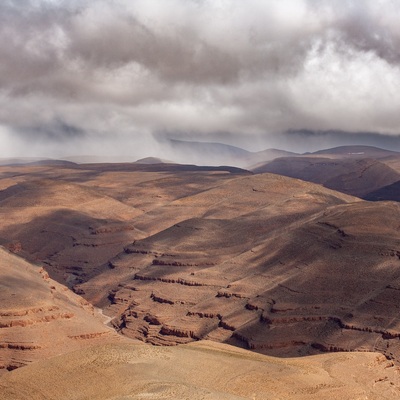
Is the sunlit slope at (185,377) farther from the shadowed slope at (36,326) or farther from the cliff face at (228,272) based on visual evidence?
the shadowed slope at (36,326)

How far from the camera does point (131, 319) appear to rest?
81.4 meters

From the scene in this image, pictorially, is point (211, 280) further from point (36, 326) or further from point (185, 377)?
point (185, 377)

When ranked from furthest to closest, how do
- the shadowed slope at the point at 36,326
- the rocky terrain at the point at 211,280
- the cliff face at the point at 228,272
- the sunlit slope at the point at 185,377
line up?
the cliff face at the point at 228,272 < the rocky terrain at the point at 211,280 < the shadowed slope at the point at 36,326 < the sunlit slope at the point at 185,377

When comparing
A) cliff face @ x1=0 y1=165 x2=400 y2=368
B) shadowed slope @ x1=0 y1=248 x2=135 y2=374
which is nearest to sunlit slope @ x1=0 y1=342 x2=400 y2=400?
cliff face @ x1=0 y1=165 x2=400 y2=368

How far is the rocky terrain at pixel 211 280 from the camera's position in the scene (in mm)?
63875

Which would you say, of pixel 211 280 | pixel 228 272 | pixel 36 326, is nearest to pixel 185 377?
pixel 36 326

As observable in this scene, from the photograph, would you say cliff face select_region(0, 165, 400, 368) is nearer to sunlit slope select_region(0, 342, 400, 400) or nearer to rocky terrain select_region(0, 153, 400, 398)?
rocky terrain select_region(0, 153, 400, 398)

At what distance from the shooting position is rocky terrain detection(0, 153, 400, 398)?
6388cm

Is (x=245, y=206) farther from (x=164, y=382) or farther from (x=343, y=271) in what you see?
(x=164, y=382)

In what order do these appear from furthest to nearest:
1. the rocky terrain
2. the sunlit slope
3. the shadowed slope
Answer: the rocky terrain
the shadowed slope
the sunlit slope

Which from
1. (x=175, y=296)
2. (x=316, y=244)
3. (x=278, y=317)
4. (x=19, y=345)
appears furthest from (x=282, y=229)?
(x=19, y=345)

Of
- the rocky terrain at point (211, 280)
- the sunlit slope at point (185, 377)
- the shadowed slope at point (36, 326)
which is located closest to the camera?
the sunlit slope at point (185, 377)

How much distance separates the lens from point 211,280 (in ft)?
288

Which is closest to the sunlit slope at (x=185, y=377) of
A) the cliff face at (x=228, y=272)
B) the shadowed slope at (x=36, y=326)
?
the cliff face at (x=228, y=272)
